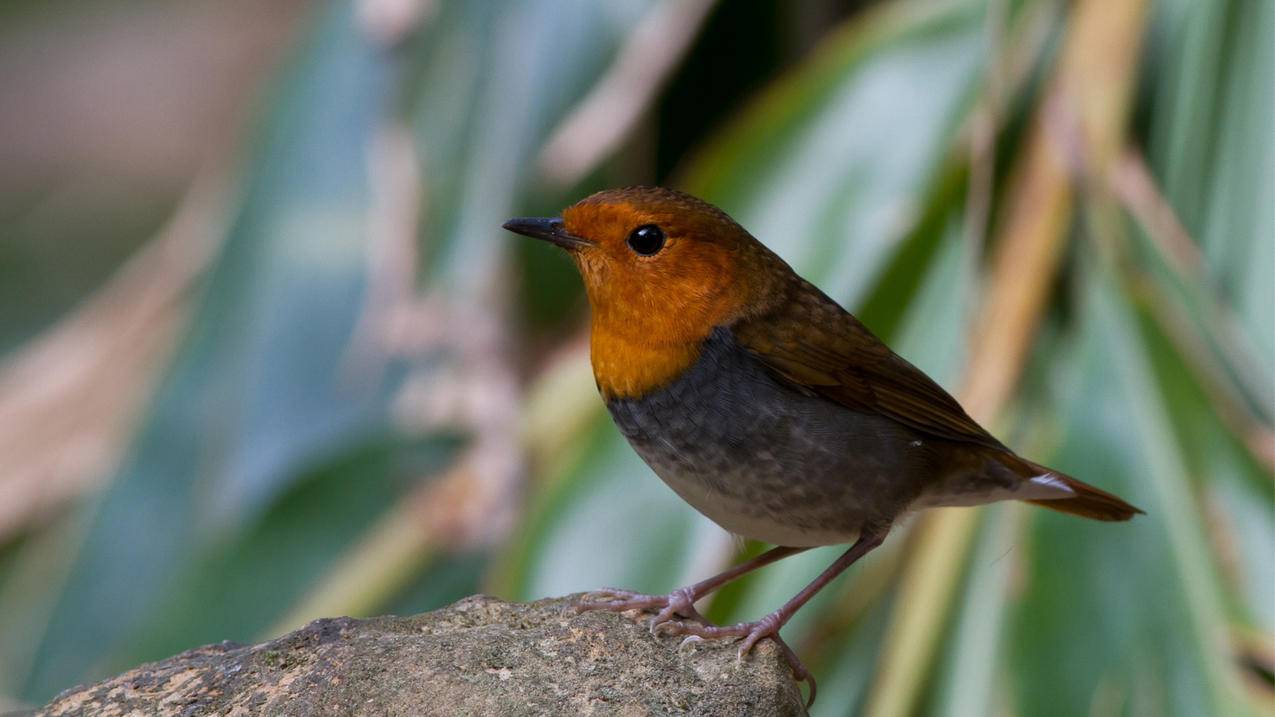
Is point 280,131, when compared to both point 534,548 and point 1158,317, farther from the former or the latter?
point 1158,317

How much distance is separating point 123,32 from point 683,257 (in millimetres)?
10674

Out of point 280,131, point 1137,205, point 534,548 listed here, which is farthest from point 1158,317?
point 280,131

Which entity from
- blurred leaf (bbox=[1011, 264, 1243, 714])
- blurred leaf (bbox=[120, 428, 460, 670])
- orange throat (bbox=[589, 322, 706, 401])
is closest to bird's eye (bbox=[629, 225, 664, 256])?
orange throat (bbox=[589, 322, 706, 401])

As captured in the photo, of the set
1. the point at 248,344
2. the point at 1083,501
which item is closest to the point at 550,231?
the point at 1083,501

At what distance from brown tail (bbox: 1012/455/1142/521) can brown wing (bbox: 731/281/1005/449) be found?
9 centimetres

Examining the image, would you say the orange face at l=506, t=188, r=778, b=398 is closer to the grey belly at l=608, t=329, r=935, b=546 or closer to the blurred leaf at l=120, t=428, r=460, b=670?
the grey belly at l=608, t=329, r=935, b=546

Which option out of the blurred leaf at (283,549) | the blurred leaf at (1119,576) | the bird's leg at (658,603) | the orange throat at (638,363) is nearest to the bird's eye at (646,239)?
the orange throat at (638,363)

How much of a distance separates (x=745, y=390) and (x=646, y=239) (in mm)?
319

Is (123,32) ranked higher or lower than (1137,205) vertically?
higher

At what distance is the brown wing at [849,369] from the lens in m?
2.69

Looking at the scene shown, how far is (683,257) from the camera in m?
2.63

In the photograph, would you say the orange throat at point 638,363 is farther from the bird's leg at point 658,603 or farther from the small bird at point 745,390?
the bird's leg at point 658,603

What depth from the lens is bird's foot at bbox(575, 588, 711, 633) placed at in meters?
2.35

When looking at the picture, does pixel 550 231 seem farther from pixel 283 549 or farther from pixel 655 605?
pixel 283 549
